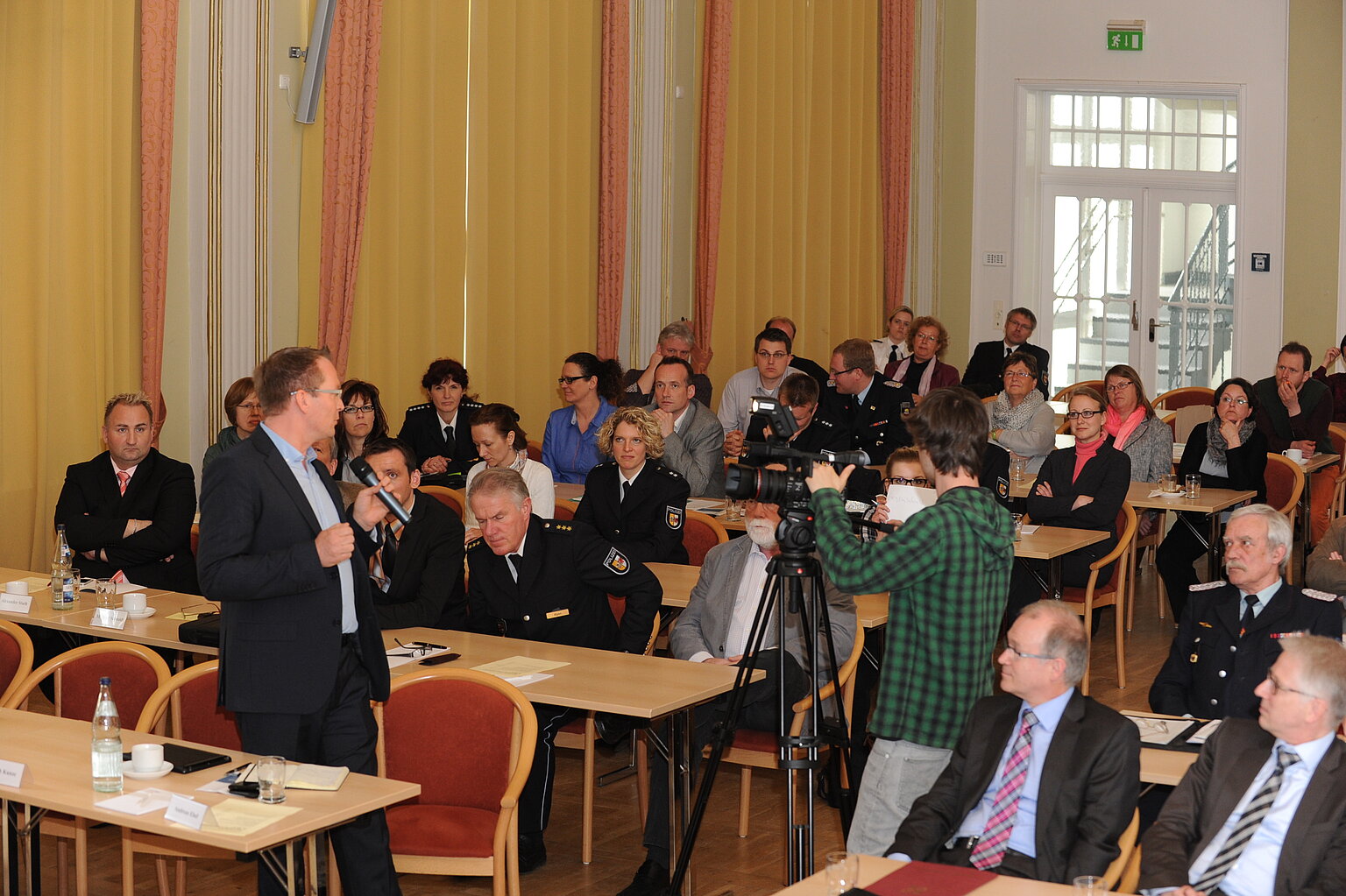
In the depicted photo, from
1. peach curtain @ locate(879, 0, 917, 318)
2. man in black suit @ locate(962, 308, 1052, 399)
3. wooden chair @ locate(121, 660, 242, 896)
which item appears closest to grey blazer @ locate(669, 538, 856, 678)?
wooden chair @ locate(121, 660, 242, 896)

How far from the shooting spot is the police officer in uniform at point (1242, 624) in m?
4.11

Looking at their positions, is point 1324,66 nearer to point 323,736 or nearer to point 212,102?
point 212,102

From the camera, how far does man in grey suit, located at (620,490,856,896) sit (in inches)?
172

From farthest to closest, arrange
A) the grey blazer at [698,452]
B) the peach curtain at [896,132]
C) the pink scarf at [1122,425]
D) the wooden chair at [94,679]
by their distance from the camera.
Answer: the peach curtain at [896,132]
the pink scarf at [1122,425]
the grey blazer at [698,452]
the wooden chair at [94,679]

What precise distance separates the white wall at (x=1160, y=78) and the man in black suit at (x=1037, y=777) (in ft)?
33.1

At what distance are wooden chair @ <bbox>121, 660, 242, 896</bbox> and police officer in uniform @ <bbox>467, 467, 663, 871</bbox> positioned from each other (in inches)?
45.4

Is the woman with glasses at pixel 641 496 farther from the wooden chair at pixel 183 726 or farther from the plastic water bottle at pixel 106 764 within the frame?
the plastic water bottle at pixel 106 764

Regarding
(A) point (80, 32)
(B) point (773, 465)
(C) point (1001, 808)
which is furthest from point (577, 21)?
(C) point (1001, 808)

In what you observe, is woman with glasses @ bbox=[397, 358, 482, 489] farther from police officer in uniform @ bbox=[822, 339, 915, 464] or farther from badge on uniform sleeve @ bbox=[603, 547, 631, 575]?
badge on uniform sleeve @ bbox=[603, 547, 631, 575]

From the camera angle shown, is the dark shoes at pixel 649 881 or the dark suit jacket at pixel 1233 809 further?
the dark shoes at pixel 649 881

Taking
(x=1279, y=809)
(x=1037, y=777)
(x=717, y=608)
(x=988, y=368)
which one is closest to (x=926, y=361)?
(x=988, y=368)

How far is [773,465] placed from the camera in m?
3.67

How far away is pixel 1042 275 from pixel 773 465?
9894 mm

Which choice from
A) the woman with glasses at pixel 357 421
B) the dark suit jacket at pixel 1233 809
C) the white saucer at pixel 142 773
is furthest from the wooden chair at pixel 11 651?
the dark suit jacket at pixel 1233 809
